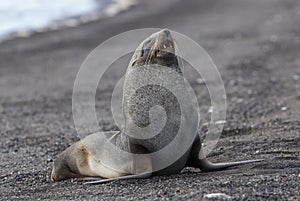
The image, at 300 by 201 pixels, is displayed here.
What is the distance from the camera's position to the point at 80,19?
26.8 meters

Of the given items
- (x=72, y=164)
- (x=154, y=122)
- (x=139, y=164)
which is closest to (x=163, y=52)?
(x=154, y=122)

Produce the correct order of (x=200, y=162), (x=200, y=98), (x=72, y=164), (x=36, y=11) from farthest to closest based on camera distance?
(x=36, y=11) → (x=200, y=98) → (x=72, y=164) → (x=200, y=162)

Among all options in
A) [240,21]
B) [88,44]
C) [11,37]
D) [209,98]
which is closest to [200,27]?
[240,21]

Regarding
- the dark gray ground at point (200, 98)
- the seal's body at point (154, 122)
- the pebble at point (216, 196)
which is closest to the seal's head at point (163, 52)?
the seal's body at point (154, 122)

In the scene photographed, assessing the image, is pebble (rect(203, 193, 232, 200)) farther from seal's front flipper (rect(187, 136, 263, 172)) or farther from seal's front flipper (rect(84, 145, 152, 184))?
seal's front flipper (rect(187, 136, 263, 172))

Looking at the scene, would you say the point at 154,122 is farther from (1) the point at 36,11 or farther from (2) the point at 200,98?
(1) the point at 36,11

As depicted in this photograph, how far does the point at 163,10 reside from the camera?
2803 centimetres

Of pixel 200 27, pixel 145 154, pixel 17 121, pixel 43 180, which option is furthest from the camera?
pixel 200 27

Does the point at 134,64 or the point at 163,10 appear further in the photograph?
the point at 163,10

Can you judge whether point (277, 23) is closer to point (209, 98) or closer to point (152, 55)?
point (209, 98)

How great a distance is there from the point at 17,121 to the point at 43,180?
4.02m

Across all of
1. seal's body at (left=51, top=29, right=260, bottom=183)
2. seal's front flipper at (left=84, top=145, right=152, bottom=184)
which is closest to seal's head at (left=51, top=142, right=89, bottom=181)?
seal's body at (left=51, top=29, right=260, bottom=183)

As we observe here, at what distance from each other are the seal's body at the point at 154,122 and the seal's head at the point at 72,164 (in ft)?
1.20

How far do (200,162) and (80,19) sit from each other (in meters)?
20.6
